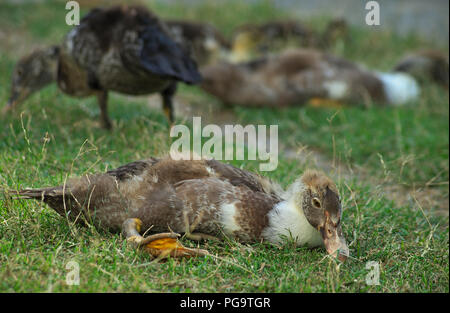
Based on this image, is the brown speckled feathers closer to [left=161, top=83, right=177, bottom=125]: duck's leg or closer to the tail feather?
the tail feather

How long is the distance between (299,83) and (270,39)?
236 cm

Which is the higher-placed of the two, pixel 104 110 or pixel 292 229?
pixel 104 110

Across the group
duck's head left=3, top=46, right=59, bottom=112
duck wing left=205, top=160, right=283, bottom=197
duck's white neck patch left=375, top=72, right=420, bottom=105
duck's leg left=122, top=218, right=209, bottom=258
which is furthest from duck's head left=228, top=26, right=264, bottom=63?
duck's leg left=122, top=218, right=209, bottom=258

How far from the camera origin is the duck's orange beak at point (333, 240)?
337 centimetres

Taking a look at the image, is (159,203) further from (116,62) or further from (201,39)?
(201,39)

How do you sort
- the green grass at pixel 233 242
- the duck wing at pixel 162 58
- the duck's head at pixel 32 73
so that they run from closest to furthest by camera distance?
the green grass at pixel 233 242 < the duck wing at pixel 162 58 < the duck's head at pixel 32 73

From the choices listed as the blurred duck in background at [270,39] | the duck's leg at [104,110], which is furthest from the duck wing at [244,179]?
the blurred duck in background at [270,39]

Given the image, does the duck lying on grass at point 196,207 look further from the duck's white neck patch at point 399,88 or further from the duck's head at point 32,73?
the duck's white neck patch at point 399,88

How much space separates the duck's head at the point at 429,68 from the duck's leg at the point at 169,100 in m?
4.50

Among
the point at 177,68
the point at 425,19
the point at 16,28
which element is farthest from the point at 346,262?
the point at 425,19

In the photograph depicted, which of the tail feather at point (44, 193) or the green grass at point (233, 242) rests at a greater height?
the tail feather at point (44, 193)

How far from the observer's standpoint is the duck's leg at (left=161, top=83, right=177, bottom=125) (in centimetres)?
637

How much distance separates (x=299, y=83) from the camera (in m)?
8.45

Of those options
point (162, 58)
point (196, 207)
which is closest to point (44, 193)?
point (196, 207)
